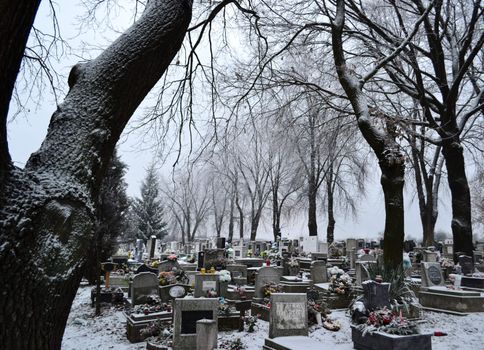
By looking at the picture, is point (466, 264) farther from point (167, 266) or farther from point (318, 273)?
point (167, 266)

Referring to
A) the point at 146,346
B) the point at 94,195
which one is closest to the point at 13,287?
the point at 94,195

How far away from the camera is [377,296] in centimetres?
684

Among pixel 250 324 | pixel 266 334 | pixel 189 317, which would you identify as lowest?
pixel 266 334

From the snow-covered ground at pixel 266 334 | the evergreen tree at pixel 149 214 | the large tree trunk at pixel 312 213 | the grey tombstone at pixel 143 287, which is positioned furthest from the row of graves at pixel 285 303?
the evergreen tree at pixel 149 214

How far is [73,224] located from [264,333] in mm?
7166

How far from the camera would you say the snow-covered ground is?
7039 mm

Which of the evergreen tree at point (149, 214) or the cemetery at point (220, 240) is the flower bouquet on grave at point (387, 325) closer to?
the cemetery at point (220, 240)

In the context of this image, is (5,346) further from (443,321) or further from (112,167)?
(112,167)

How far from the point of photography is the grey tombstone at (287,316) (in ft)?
23.3

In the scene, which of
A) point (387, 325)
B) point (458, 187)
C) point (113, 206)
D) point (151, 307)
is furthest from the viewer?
point (113, 206)

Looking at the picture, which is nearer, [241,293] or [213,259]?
[241,293]

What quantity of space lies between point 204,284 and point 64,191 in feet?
28.3

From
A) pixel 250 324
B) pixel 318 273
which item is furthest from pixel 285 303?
pixel 318 273

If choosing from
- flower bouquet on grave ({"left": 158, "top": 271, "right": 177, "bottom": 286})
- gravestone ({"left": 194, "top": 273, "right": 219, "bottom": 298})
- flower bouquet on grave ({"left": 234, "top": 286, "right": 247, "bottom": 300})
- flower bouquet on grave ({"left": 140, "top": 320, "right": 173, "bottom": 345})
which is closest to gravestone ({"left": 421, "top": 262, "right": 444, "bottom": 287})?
flower bouquet on grave ({"left": 234, "top": 286, "right": 247, "bottom": 300})
